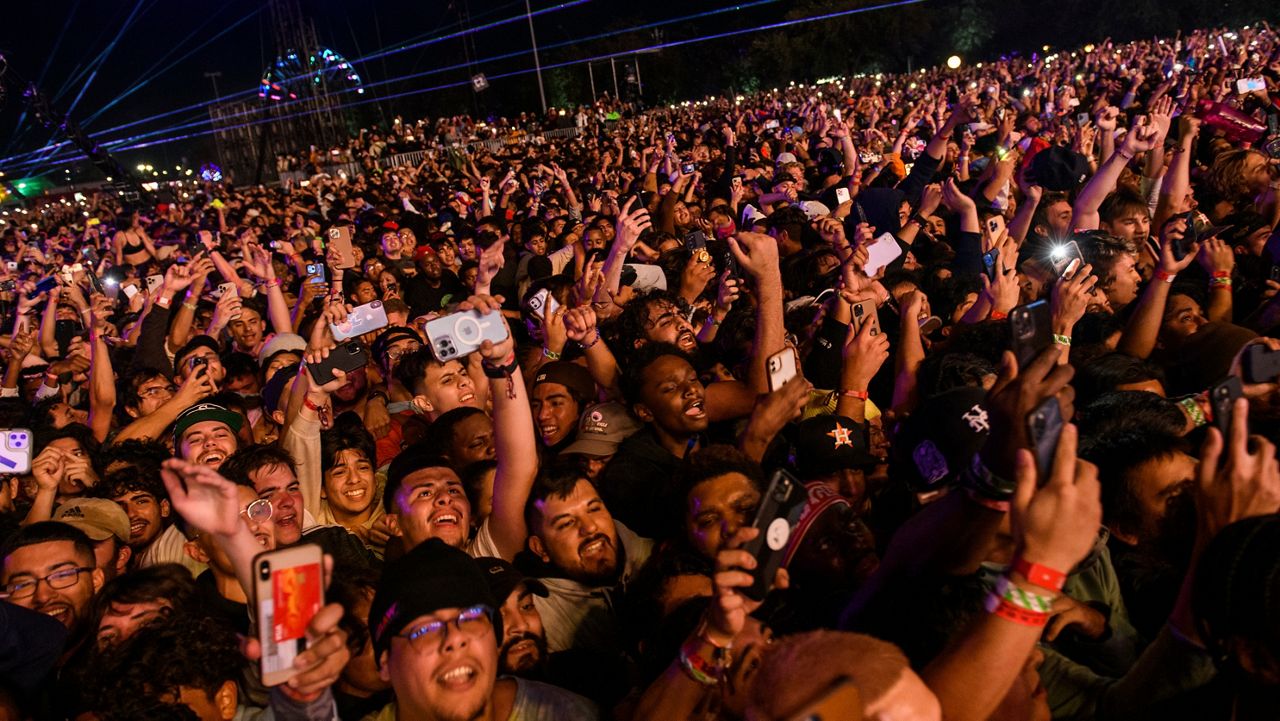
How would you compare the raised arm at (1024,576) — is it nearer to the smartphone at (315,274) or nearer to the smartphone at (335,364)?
the smartphone at (335,364)

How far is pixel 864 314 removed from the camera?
13.4ft

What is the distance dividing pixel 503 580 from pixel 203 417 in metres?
2.48

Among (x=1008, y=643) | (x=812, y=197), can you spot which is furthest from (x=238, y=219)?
(x=1008, y=643)

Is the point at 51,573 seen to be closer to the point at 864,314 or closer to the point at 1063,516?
the point at 1063,516

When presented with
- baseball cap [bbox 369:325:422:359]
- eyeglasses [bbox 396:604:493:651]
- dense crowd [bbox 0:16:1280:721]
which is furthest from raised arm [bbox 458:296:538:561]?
baseball cap [bbox 369:325:422:359]

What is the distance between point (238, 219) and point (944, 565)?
19503 millimetres

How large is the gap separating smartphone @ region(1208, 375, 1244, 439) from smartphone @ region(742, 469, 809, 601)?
1.04 metres

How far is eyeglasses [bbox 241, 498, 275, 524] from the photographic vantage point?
10.3 ft

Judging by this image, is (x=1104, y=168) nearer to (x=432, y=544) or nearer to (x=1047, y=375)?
(x=1047, y=375)

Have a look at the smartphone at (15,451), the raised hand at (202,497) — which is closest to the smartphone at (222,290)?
the smartphone at (15,451)

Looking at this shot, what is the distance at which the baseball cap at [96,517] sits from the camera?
11.5 ft

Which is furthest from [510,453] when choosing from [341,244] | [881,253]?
[341,244]

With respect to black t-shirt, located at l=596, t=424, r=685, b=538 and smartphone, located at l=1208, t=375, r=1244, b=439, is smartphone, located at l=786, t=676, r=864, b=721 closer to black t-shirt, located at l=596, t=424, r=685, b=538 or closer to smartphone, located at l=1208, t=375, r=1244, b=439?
smartphone, located at l=1208, t=375, r=1244, b=439

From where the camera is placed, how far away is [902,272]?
17.5 feet
